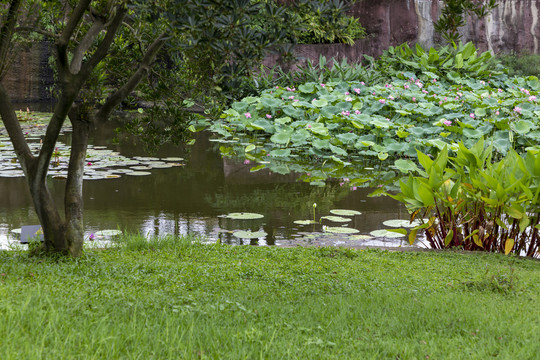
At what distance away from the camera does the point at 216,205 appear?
7.07 metres

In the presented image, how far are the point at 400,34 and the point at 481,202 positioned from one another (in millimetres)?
12680

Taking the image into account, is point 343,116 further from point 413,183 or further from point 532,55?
point 532,55

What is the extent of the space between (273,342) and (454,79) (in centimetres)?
1258

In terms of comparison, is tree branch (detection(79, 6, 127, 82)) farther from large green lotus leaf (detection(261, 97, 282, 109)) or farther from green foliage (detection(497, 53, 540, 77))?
green foliage (detection(497, 53, 540, 77))

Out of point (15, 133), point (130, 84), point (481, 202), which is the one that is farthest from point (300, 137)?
point (15, 133)

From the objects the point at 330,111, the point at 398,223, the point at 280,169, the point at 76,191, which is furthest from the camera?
the point at 330,111

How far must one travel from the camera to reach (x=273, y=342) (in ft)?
9.61

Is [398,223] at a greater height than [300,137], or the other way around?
[300,137]

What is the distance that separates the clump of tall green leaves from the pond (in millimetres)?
589

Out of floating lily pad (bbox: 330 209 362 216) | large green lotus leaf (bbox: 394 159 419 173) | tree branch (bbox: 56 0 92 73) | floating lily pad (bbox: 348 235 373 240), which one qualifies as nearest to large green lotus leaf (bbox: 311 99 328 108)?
large green lotus leaf (bbox: 394 159 419 173)

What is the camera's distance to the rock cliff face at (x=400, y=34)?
55.8ft

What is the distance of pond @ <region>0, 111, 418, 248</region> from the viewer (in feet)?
19.8

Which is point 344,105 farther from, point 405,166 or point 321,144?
point 405,166

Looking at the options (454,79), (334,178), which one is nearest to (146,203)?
(334,178)
